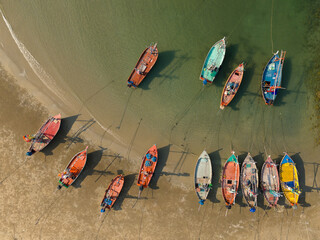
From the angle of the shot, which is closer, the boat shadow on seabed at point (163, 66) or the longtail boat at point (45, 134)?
the longtail boat at point (45, 134)

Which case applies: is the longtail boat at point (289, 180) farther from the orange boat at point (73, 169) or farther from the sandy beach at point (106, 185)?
the orange boat at point (73, 169)

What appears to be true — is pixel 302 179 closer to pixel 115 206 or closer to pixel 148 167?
pixel 148 167

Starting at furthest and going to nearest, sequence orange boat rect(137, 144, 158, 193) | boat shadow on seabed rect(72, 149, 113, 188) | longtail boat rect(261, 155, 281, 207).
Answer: boat shadow on seabed rect(72, 149, 113, 188) < orange boat rect(137, 144, 158, 193) < longtail boat rect(261, 155, 281, 207)

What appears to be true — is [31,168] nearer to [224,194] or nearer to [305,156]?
[224,194]

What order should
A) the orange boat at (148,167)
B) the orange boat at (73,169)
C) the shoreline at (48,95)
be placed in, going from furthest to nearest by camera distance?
the shoreline at (48,95), the orange boat at (148,167), the orange boat at (73,169)

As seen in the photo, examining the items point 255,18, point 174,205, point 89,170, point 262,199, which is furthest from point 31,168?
point 255,18

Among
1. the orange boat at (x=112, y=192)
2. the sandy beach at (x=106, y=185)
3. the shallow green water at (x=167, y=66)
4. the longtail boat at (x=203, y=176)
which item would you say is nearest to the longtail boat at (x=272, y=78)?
the shallow green water at (x=167, y=66)

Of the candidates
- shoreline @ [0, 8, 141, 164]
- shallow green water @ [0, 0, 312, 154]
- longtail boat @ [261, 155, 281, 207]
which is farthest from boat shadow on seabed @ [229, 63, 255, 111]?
shoreline @ [0, 8, 141, 164]

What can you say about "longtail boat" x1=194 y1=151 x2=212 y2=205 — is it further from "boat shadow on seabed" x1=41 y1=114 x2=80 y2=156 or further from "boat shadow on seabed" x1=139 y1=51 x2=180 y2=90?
"boat shadow on seabed" x1=41 y1=114 x2=80 y2=156
